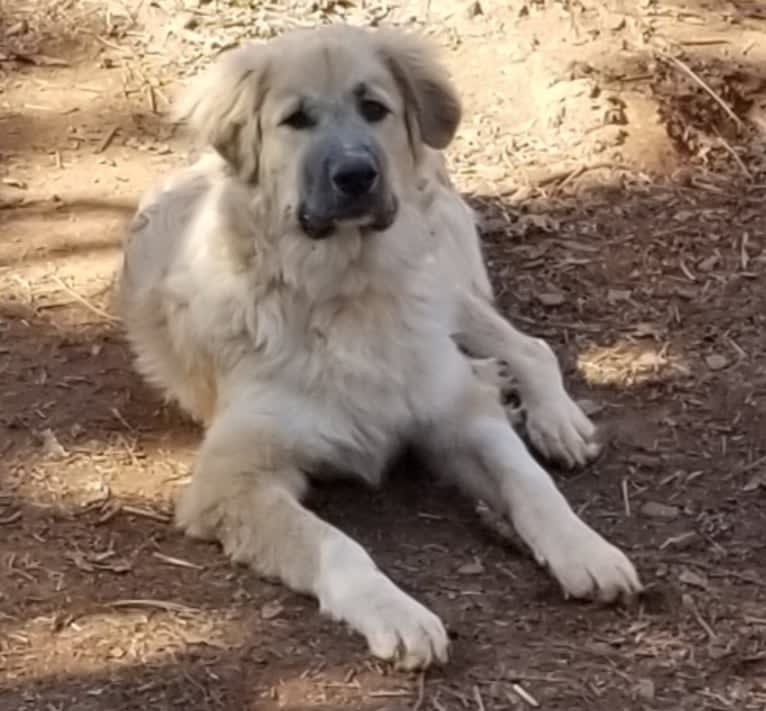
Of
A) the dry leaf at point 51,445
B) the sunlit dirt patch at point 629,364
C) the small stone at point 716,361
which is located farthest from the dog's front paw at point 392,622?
the small stone at point 716,361

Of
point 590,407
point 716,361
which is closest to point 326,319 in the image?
point 590,407

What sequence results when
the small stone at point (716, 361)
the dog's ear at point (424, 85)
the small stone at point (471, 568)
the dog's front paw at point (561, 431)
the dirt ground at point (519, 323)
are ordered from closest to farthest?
the dirt ground at point (519, 323) < the small stone at point (471, 568) < the dog's ear at point (424, 85) < the dog's front paw at point (561, 431) < the small stone at point (716, 361)

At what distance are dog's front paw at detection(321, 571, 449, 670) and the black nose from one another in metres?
0.90

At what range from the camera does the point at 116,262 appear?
5.76 m

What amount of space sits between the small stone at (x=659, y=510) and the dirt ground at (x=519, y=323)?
0.01 meters

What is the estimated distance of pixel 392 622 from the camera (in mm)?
3871

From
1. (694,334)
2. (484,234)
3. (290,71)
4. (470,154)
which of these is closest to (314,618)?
(290,71)

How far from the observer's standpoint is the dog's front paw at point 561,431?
4.70 meters

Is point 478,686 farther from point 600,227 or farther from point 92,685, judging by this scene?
point 600,227

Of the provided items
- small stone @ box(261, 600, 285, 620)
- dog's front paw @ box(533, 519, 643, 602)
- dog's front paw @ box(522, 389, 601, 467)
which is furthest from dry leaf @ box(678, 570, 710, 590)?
small stone @ box(261, 600, 285, 620)

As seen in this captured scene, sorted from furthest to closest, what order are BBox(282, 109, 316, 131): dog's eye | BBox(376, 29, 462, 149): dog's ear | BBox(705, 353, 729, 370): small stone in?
1. BBox(705, 353, 729, 370): small stone
2. BBox(376, 29, 462, 149): dog's ear
3. BBox(282, 109, 316, 131): dog's eye

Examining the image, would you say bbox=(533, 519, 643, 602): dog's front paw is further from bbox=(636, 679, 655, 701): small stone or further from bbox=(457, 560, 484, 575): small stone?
bbox=(636, 679, 655, 701): small stone

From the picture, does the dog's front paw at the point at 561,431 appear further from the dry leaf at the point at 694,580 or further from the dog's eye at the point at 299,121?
the dog's eye at the point at 299,121

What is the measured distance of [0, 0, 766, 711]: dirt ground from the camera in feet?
12.7
